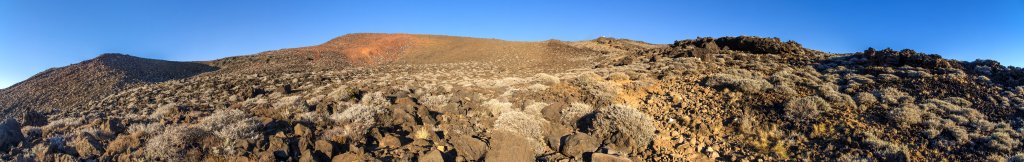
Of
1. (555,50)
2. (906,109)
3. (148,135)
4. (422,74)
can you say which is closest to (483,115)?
(148,135)

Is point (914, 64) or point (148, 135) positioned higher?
point (914, 64)

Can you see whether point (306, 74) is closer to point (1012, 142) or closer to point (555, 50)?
point (555, 50)

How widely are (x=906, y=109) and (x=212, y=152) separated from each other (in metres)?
13.0

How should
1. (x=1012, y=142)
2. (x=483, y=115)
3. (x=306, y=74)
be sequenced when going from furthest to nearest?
(x=306, y=74) → (x=483, y=115) → (x=1012, y=142)

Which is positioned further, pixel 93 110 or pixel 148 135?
pixel 93 110

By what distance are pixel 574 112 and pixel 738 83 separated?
4.95m

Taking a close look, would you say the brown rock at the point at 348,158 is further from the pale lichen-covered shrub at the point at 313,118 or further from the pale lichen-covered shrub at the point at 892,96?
the pale lichen-covered shrub at the point at 892,96

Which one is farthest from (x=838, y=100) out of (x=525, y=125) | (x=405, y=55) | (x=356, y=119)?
(x=405, y=55)

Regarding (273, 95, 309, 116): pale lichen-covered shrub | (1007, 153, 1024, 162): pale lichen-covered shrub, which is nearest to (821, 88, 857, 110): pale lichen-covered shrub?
(1007, 153, 1024, 162): pale lichen-covered shrub

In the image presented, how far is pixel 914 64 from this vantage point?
14.0 m

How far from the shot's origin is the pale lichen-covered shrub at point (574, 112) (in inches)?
409

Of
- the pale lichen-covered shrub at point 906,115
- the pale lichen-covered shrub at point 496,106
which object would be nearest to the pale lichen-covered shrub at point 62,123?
the pale lichen-covered shrub at point 496,106

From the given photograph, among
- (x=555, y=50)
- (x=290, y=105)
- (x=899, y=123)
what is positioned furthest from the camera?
(x=555, y=50)

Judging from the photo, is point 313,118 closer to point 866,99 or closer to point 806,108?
point 806,108
